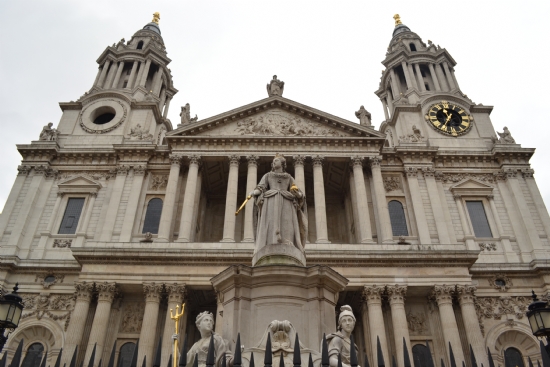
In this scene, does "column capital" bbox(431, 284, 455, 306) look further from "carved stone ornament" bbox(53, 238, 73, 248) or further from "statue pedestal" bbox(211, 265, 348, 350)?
"carved stone ornament" bbox(53, 238, 73, 248)

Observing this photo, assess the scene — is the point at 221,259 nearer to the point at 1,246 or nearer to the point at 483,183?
the point at 1,246

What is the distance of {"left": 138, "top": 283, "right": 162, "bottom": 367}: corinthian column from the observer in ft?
68.6

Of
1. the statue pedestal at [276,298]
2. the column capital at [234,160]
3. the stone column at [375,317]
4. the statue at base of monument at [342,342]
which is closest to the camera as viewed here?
the statue at base of monument at [342,342]

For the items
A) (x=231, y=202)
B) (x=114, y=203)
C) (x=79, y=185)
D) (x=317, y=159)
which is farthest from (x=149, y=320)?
(x=317, y=159)

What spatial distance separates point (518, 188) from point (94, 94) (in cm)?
3145

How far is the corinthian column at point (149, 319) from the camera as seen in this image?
2091 cm

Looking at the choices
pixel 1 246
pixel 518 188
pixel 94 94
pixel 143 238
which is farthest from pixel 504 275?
pixel 94 94

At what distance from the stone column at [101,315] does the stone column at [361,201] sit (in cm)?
1366

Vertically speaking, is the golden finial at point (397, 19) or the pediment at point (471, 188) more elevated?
the golden finial at point (397, 19)

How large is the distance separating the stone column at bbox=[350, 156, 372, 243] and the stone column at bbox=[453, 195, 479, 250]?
6.35 m

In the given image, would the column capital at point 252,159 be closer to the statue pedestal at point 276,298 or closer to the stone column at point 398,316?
the stone column at point 398,316

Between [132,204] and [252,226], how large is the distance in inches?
485

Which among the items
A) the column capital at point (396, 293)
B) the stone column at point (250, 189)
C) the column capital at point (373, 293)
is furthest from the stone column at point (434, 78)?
the column capital at point (373, 293)

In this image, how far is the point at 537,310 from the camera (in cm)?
986
